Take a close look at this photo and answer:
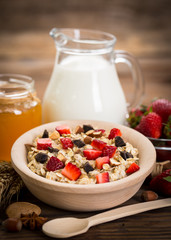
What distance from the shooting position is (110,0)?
3.51 meters

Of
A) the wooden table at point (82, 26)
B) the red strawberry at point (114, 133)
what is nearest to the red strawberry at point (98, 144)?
the red strawberry at point (114, 133)

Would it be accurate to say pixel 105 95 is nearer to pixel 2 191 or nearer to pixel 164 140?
pixel 164 140

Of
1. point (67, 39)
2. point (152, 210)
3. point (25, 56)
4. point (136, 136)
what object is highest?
point (67, 39)

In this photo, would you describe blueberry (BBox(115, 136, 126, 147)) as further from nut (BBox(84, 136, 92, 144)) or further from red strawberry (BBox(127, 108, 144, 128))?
red strawberry (BBox(127, 108, 144, 128))

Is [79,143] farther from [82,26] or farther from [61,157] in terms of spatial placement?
[82,26]

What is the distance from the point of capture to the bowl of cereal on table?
1162mm

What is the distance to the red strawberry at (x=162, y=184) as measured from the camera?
4.39ft

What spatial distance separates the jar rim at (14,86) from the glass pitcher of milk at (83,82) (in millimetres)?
120

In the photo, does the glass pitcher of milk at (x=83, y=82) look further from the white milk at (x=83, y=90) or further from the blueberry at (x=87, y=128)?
the blueberry at (x=87, y=128)

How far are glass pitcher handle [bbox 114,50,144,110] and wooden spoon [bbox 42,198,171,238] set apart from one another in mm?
741

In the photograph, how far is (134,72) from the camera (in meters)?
1.84

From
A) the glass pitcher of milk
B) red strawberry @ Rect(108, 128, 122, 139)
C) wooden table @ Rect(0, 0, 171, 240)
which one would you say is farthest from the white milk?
wooden table @ Rect(0, 0, 171, 240)

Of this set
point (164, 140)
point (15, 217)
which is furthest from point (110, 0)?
point (15, 217)

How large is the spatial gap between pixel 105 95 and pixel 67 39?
29 cm
